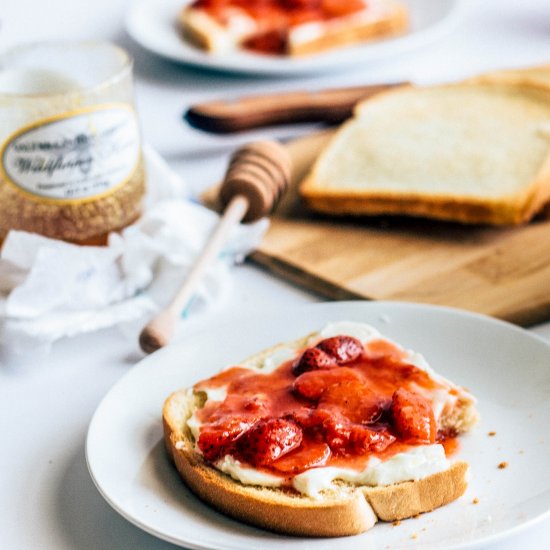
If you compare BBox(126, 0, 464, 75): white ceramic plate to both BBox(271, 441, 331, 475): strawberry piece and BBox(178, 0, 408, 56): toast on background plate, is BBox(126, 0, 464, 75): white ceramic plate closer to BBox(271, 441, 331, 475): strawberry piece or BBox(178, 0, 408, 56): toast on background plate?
BBox(178, 0, 408, 56): toast on background plate

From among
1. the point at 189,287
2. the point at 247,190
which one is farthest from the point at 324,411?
the point at 247,190

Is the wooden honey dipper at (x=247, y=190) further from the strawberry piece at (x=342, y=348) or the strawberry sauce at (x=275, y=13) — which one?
the strawberry sauce at (x=275, y=13)

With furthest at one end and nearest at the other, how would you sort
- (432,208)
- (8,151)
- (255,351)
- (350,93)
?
(350,93) < (432,208) < (8,151) < (255,351)

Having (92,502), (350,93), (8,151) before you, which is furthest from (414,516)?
(350,93)

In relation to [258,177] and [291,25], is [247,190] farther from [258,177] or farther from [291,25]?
[291,25]

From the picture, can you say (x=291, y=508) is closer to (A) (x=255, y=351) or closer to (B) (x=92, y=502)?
(B) (x=92, y=502)

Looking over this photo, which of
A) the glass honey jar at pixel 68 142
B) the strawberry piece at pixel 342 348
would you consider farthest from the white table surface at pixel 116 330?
the strawberry piece at pixel 342 348

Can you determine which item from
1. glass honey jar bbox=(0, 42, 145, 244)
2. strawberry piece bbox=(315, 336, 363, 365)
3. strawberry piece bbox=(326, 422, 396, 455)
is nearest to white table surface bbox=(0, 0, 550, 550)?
strawberry piece bbox=(326, 422, 396, 455)
